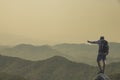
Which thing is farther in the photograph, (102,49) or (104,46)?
(102,49)

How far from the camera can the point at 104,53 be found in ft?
101

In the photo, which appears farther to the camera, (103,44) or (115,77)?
(115,77)

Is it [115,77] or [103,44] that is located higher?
[103,44]

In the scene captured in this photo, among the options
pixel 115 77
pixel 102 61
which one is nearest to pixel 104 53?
pixel 102 61

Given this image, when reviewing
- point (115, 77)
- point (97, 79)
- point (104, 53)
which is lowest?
point (115, 77)

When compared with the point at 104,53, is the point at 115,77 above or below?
below

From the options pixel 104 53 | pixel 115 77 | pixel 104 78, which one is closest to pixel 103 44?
pixel 104 53

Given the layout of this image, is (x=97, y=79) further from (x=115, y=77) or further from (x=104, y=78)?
(x=115, y=77)

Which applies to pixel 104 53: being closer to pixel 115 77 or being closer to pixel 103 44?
pixel 103 44

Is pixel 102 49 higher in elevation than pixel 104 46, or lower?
lower

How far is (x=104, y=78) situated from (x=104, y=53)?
97.2 inches

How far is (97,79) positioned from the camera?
30953mm

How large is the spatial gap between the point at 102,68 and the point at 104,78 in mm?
1116

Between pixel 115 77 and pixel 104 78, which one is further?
pixel 115 77
